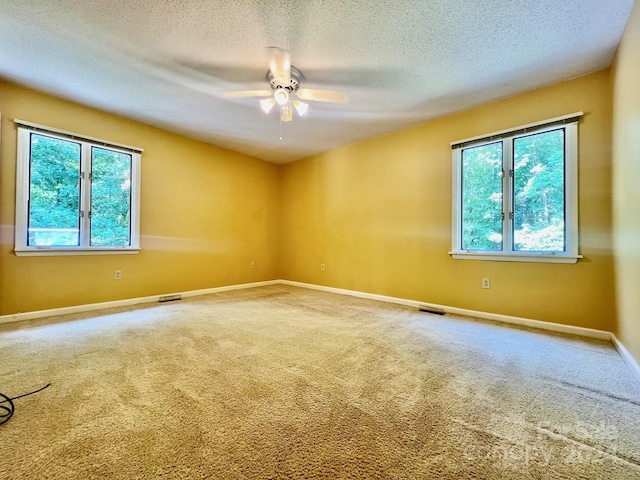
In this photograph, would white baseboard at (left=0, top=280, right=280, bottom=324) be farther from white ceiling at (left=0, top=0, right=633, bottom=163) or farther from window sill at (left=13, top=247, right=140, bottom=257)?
white ceiling at (left=0, top=0, right=633, bottom=163)

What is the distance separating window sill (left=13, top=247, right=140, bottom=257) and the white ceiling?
1.76 m

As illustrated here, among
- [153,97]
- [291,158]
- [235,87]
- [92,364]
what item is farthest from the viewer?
[291,158]

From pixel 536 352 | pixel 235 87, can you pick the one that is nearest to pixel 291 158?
pixel 235 87

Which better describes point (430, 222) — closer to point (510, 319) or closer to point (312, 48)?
point (510, 319)

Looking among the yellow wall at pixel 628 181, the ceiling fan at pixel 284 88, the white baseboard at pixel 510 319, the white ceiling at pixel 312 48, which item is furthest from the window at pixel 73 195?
the yellow wall at pixel 628 181

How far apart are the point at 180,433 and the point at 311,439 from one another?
0.60m

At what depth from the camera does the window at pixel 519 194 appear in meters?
2.70

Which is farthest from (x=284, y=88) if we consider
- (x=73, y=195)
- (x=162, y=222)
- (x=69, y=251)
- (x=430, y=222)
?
(x=69, y=251)

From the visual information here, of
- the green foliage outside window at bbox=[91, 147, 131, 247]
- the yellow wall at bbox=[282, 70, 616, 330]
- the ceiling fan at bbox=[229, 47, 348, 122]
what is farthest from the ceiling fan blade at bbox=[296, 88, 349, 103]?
the green foliage outside window at bbox=[91, 147, 131, 247]

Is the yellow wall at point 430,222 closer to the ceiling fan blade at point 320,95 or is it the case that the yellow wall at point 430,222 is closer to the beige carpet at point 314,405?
the beige carpet at point 314,405

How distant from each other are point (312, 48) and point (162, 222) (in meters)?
3.18

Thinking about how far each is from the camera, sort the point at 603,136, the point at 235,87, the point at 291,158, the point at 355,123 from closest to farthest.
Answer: the point at 603,136
the point at 235,87
the point at 355,123
the point at 291,158

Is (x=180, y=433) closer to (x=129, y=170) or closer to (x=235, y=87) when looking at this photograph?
(x=235, y=87)

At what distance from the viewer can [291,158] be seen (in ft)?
17.6
